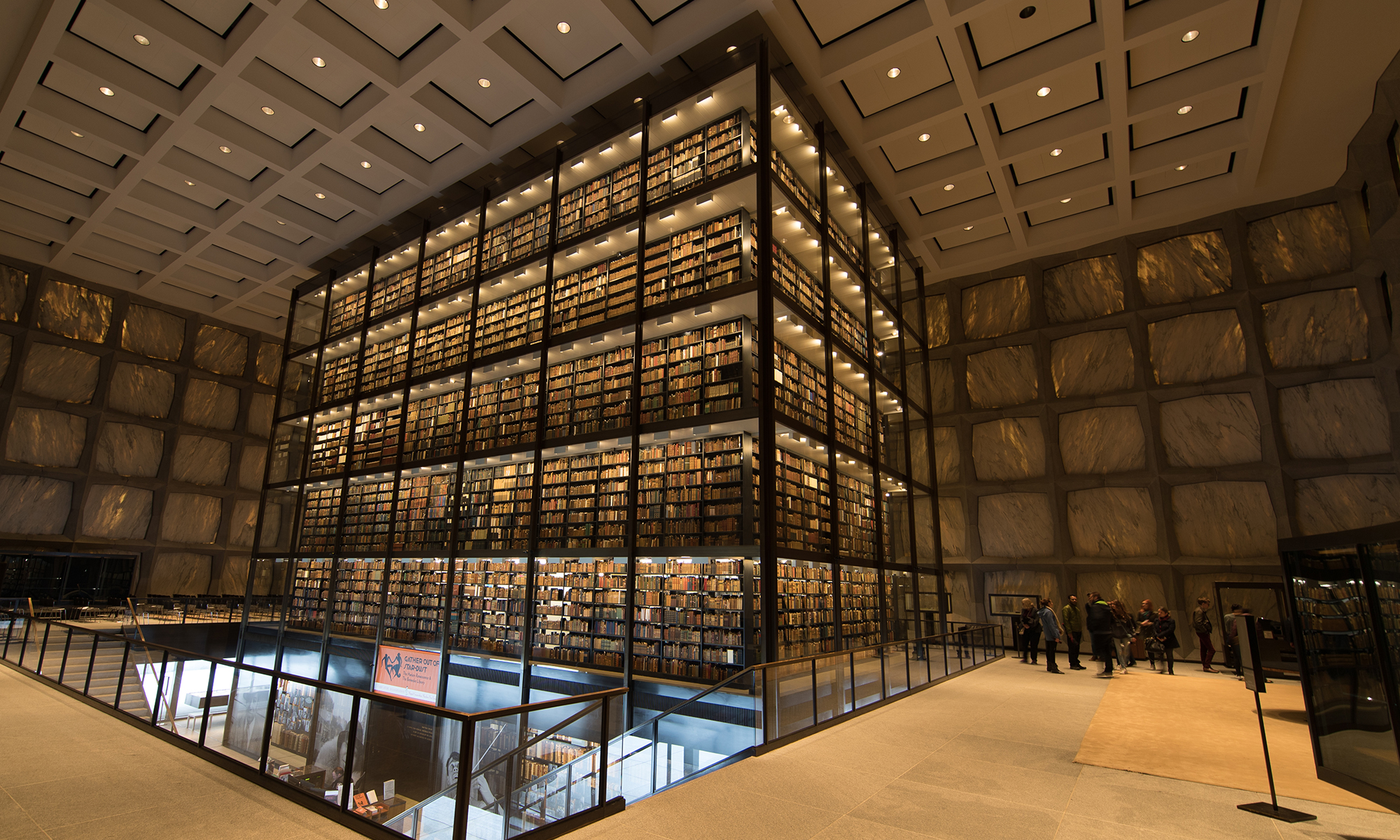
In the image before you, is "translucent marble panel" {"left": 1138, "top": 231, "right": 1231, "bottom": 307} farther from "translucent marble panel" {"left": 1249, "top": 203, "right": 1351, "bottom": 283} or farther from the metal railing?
the metal railing

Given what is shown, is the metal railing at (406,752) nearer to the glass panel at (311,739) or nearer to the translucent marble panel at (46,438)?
the glass panel at (311,739)

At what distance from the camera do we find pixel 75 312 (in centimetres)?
1869

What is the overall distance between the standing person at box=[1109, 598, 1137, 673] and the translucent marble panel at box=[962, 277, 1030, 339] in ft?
24.7

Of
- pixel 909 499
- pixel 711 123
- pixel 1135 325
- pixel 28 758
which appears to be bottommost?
pixel 28 758

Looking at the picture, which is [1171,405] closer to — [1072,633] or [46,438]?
[1072,633]

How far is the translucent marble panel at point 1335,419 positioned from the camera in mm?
12164

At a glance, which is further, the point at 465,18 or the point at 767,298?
the point at 465,18

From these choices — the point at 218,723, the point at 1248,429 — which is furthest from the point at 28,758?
the point at 1248,429

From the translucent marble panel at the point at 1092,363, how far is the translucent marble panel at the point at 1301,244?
2.95 m

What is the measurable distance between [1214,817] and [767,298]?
266 inches

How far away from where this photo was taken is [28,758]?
4.70 m

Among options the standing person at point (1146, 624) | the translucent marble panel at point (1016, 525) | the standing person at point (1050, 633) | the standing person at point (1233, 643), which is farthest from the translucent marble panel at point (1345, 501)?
the standing person at point (1050, 633)

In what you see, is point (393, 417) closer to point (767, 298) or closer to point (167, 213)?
point (167, 213)

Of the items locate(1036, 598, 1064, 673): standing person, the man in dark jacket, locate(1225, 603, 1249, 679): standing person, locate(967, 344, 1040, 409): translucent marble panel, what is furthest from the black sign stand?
locate(967, 344, 1040, 409): translucent marble panel
